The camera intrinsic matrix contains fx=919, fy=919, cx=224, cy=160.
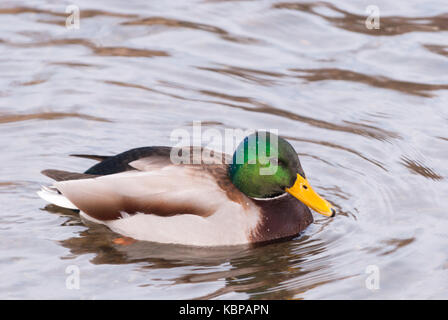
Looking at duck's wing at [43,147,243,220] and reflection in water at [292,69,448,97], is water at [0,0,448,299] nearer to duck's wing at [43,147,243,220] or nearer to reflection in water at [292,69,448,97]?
reflection in water at [292,69,448,97]

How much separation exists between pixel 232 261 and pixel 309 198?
0.82 m

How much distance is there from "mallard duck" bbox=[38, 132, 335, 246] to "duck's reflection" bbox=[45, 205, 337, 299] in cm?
8

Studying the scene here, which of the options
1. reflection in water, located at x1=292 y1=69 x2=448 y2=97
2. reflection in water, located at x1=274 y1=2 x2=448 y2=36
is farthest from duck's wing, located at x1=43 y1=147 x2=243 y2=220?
reflection in water, located at x1=274 y1=2 x2=448 y2=36

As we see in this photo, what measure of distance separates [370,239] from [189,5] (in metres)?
5.99

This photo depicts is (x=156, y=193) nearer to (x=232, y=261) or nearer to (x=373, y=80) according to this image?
(x=232, y=261)

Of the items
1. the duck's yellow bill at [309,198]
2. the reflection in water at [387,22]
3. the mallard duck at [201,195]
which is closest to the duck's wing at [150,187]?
the mallard duck at [201,195]

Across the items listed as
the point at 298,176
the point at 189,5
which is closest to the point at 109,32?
the point at 189,5

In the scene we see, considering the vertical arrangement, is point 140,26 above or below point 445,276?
above

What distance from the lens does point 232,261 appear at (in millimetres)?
7000

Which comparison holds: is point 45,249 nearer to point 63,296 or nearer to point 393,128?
point 63,296

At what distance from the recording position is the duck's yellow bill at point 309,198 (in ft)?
23.8

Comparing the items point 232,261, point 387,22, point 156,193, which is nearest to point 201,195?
point 156,193

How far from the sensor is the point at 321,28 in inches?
464

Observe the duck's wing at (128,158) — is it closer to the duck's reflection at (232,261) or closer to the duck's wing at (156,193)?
the duck's wing at (156,193)
